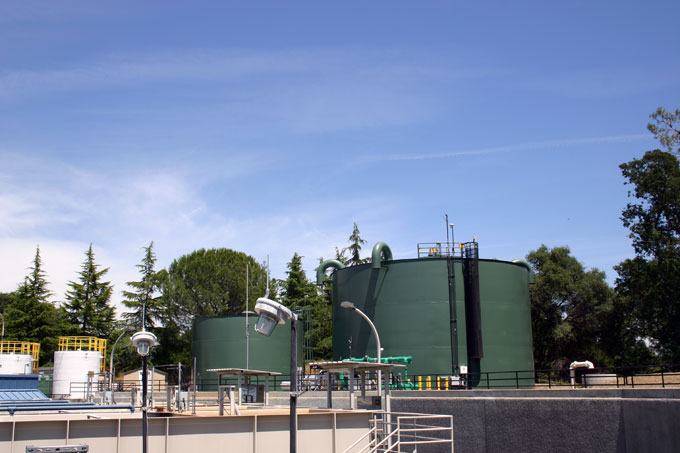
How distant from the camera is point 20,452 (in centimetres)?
1447

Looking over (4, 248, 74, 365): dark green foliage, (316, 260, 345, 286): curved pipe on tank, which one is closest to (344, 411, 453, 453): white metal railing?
(316, 260, 345, 286): curved pipe on tank

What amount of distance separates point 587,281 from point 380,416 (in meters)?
44.6

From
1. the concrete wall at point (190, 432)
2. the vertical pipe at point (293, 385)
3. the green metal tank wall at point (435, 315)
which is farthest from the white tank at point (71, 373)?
the vertical pipe at point (293, 385)

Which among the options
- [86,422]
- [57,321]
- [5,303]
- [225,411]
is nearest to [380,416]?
[225,411]

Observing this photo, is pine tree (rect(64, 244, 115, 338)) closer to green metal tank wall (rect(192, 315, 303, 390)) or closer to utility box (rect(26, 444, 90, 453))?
green metal tank wall (rect(192, 315, 303, 390))

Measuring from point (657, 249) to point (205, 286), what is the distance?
43.5 metres

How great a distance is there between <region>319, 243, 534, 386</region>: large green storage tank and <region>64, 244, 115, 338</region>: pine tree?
4406 cm

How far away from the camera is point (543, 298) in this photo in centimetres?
6238

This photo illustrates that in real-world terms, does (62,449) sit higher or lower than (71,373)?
lower

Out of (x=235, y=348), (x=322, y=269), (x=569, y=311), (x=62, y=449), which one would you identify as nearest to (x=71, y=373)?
(x=235, y=348)

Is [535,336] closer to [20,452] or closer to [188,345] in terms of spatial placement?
[188,345]

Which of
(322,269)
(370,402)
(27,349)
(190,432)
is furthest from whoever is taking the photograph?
(27,349)

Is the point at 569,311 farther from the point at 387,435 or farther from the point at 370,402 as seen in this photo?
the point at 387,435

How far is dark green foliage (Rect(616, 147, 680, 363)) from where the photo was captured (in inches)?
1955
